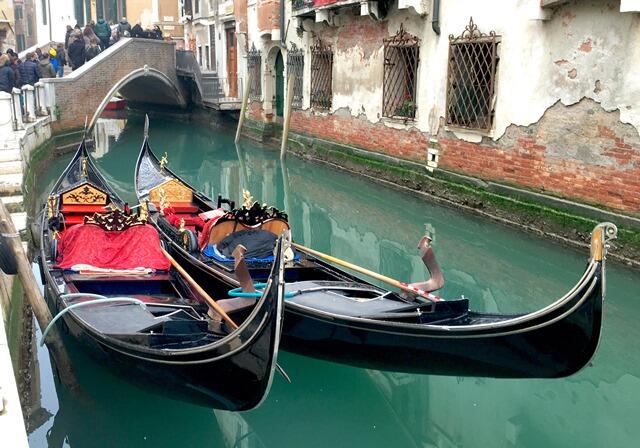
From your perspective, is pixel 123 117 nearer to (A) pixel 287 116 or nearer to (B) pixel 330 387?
(A) pixel 287 116

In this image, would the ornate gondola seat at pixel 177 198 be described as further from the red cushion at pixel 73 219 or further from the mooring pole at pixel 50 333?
the mooring pole at pixel 50 333

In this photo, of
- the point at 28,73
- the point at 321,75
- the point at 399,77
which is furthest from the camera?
the point at 28,73

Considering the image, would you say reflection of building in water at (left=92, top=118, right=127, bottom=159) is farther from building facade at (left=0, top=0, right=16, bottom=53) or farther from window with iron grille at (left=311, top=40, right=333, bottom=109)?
window with iron grille at (left=311, top=40, right=333, bottom=109)

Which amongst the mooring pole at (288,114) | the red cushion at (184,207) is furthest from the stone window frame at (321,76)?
the red cushion at (184,207)

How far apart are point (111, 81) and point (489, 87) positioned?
691 centimetres

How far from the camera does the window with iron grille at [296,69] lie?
9320 millimetres

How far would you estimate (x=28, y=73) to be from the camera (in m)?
9.05

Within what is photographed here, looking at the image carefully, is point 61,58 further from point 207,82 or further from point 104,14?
point 104,14

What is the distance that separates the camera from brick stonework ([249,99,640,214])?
4383 millimetres

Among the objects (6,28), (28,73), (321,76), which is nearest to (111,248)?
(321,76)

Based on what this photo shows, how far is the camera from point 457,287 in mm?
4246

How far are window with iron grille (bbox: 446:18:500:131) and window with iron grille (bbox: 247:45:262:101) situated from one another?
17.1ft

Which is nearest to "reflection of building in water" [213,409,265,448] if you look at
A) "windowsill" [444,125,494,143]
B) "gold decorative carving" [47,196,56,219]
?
"gold decorative carving" [47,196,56,219]

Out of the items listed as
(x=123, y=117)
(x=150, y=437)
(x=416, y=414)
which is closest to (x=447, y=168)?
(x=416, y=414)
